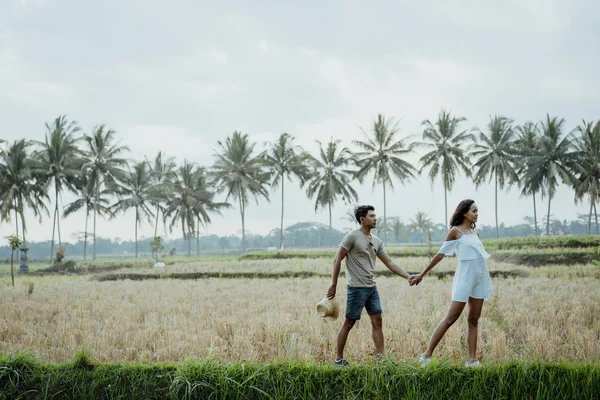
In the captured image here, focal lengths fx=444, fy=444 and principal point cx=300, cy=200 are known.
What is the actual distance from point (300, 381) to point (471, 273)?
76.5 inches

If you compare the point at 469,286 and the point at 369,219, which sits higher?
the point at 369,219

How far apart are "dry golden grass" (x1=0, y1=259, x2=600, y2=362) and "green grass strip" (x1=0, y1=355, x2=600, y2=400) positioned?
48 cm

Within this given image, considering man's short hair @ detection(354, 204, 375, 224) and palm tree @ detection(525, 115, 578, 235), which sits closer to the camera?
man's short hair @ detection(354, 204, 375, 224)

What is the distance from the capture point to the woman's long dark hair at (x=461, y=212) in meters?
4.52

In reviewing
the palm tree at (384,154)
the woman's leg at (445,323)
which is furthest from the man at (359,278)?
the palm tree at (384,154)

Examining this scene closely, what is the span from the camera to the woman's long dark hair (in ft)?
14.8

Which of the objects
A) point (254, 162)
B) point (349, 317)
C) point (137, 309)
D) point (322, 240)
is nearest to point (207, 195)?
point (254, 162)

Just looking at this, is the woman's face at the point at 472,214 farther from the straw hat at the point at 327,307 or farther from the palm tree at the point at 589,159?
the palm tree at the point at 589,159

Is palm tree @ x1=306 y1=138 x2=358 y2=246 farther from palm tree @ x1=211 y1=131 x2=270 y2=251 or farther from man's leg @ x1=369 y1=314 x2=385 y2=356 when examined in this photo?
Answer: man's leg @ x1=369 y1=314 x2=385 y2=356

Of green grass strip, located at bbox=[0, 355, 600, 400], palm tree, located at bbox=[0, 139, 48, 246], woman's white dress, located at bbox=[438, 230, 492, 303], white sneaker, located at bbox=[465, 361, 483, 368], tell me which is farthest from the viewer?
palm tree, located at bbox=[0, 139, 48, 246]

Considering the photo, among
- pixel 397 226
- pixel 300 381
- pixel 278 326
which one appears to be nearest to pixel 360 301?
pixel 300 381

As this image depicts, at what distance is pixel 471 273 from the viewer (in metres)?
4.35

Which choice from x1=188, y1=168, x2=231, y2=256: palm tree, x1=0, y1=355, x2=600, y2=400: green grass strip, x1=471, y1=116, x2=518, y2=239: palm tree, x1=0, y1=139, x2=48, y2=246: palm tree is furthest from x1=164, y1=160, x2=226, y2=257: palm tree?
x1=0, y1=355, x2=600, y2=400: green grass strip

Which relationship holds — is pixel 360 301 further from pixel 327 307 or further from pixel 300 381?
pixel 300 381
